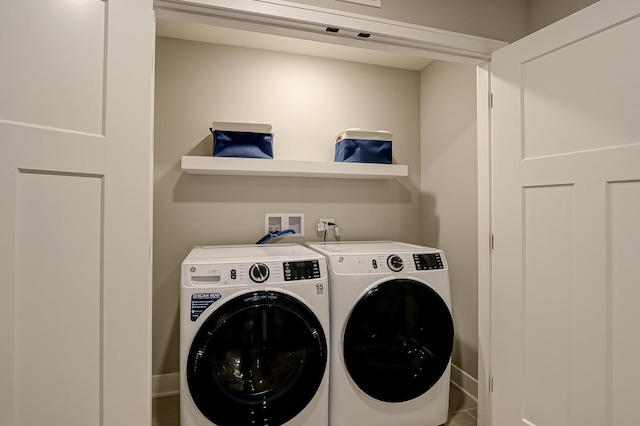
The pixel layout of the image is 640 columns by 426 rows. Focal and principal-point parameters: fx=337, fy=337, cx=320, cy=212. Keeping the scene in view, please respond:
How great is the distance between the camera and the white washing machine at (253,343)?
1.50 meters

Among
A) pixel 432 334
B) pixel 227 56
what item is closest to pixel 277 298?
pixel 432 334

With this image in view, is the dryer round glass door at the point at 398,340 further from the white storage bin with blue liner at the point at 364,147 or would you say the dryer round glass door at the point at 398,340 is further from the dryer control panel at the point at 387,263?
the white storage bin with blue liner at the point at 364,147

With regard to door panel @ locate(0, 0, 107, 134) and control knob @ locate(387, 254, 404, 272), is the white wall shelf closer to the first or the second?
control knob @ locate(387, 254, 404, 272)

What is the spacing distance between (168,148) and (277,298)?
1.36 m

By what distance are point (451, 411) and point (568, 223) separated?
1.40 meters

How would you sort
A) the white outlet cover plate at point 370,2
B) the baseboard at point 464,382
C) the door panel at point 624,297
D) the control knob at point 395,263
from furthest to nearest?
1. the baseboard at point 464,382
2. the control knob at point 395,263
3. the white outlet cover plate at point 370,2
4. the door panel at point 624,297

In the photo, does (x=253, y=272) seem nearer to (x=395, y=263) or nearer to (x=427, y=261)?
(x=395, y=263)

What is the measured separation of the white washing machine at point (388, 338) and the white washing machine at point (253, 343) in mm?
98

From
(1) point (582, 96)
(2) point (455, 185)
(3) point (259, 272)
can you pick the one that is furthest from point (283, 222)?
(1) point (582, 96)

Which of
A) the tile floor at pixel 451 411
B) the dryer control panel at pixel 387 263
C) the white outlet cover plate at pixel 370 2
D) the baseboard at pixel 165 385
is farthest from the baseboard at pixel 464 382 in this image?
the white outlet cover plate at pixel 370 2

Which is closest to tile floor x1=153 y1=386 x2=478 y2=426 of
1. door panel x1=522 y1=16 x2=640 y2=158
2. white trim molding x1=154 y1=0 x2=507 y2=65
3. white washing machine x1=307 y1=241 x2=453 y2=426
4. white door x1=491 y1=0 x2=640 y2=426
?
white washing machine x1=307 y1=241 x2=453 y2=426

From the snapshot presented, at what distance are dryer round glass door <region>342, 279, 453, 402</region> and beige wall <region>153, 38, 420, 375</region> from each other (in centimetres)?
91

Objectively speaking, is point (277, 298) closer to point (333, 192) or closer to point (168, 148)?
point (333, 192)

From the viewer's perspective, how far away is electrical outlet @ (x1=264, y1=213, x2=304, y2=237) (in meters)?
2.43
